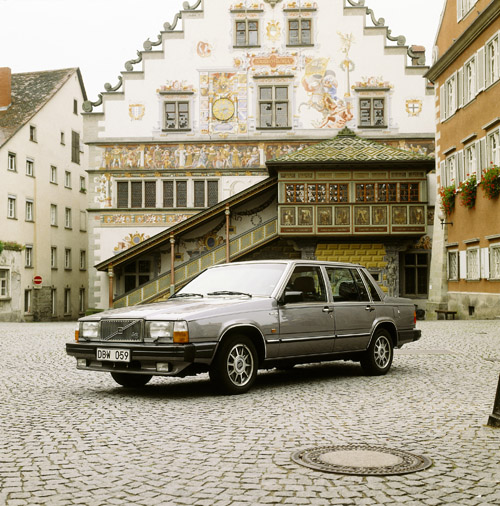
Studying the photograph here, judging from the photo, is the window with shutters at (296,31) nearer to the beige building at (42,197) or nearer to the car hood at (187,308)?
the beige building at (42,197)

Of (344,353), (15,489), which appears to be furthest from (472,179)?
(15,489)

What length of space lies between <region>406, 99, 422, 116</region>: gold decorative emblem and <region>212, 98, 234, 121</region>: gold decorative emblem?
860cm

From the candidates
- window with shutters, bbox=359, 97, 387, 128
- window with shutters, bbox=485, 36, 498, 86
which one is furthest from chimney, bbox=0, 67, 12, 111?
window with shutters, bbox=485, 36, 498, 86

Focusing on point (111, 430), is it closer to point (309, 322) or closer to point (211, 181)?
point (309, 322)

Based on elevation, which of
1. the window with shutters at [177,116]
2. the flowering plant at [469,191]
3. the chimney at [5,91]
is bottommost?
the flowering plant at [469,191]

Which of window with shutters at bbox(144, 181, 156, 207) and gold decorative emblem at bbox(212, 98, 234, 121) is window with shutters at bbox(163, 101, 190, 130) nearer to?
gold decorative emblem at bbox(212, 98, 234, 121)

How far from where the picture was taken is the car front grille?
30.1 feet

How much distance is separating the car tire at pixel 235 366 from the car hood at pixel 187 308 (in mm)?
401

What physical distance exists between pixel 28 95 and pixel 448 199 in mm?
29496

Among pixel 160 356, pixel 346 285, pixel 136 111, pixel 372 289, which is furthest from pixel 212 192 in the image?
pixel 160 356

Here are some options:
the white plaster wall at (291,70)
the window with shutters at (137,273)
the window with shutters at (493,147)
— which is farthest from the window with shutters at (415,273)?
the window with shutters at (137,273)

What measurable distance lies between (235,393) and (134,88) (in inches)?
1250

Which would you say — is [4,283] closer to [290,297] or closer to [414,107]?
[414,107]

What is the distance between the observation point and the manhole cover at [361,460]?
17.6 feet
